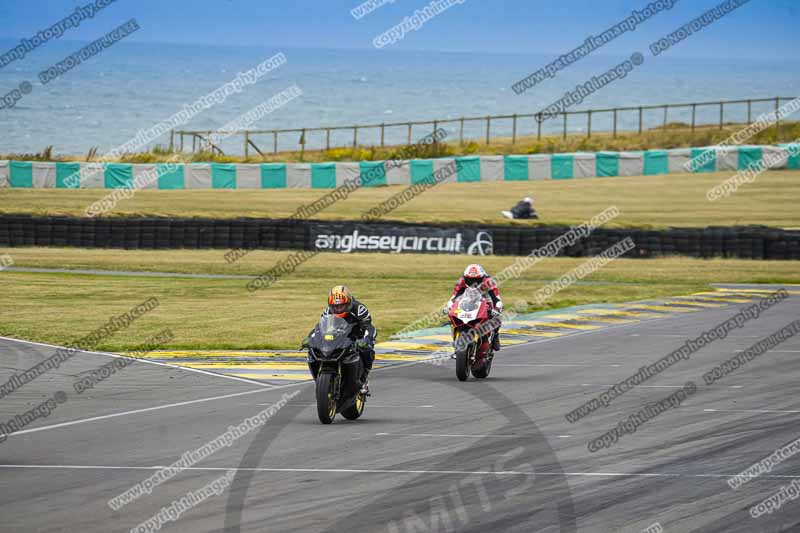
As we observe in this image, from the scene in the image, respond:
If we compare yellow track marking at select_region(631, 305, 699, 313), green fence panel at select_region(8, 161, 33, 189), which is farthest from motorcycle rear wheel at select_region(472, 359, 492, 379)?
green fence panel at select_region(8, 161, 33, 189)

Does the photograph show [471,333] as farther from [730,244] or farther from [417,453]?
[730,244]

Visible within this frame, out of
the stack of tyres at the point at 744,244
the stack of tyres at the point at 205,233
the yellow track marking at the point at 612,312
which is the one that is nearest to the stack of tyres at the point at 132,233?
the stack of tyres at the point at 205,233

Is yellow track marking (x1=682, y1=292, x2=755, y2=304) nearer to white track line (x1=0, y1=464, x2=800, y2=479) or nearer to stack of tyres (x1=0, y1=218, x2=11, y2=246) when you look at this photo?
white track line (x1=0, y1=464, x2=800, y2=479)

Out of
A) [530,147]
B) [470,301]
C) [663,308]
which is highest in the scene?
[530,147]

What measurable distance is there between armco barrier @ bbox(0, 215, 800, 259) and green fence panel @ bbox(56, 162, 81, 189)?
14576 mm

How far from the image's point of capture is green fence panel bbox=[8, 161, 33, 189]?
5100 cm

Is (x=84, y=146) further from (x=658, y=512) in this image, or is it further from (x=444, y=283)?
(x=658, y=512)

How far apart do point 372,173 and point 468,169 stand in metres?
5.13

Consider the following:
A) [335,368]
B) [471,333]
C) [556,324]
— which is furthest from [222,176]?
[335,368]

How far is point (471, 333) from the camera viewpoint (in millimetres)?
16938

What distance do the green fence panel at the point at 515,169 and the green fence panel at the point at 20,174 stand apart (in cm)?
2234

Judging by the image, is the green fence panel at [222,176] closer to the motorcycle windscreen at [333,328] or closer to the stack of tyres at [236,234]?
the stack of tyres at [236,234]

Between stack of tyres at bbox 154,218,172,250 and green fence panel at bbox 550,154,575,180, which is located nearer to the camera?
stack of tyres at bbox 154,218,172,250

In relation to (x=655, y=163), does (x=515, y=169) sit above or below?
below
